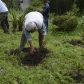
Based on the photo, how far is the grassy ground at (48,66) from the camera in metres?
8.63

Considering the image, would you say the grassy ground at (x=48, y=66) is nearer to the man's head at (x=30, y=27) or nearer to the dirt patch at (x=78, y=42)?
the dirt patch at (x=78, y=42)

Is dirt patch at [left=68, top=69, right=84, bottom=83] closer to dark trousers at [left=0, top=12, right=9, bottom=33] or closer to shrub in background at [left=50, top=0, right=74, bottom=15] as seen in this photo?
dark trousers at [left=0, top=12, right=9, bottom=33]

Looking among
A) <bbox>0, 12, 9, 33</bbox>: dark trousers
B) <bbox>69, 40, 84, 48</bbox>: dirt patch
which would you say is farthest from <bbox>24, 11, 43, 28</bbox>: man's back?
<bbox>0, 12, 9, 33</bbox>: dark trousers

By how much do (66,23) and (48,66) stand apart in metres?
4.93

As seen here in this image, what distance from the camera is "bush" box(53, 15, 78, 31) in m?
14.1

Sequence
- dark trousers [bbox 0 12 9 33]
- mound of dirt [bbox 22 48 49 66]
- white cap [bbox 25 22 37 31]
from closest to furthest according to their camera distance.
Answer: white cap [bbox 25 22 37 31]
mound of dirt [bbox 22 48 49 66]
dark trousers [bbox 0 12 9 33]

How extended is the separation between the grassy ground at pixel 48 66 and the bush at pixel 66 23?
2.26 meters

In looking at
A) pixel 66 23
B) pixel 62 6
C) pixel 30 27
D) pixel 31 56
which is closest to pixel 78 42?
pixel 66 23

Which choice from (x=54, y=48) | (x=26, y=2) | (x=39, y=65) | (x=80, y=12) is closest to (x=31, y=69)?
(x=39, y=65)

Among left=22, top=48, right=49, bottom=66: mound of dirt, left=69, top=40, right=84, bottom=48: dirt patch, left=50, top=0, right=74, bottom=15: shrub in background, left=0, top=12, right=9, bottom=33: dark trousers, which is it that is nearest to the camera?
left=22, top=48, right=49, bottom=66: mound of dirt

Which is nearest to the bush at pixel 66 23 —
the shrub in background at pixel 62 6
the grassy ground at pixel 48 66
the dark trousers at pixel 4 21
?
the dark trousers at pixel 4 21

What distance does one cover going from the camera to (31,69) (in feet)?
30.1

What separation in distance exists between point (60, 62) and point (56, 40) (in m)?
2.71

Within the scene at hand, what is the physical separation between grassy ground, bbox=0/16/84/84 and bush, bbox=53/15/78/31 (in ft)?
7.41
